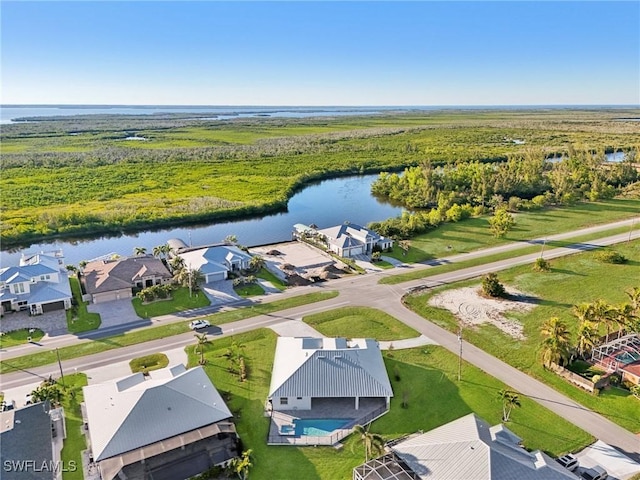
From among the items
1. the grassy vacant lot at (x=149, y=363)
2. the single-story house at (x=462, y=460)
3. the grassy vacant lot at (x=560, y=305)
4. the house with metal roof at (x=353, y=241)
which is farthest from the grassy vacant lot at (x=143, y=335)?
the single-story house at (x=462, y=460)

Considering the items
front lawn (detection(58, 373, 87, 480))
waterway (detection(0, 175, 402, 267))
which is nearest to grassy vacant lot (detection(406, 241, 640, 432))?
front lawn (detection(58, 373, 87, 480))

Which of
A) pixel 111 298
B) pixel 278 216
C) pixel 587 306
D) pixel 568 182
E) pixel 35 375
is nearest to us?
pixel 35 375

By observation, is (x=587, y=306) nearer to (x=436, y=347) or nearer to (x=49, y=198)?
(x=436, y=347)

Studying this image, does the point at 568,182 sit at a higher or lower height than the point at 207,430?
higher

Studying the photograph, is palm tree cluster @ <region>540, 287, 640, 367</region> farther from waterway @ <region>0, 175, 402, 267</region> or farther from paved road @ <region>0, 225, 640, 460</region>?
waterway @ <region>0, 175, 402, 267</region>

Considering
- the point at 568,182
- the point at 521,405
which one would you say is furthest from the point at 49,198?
the point at 568,182
